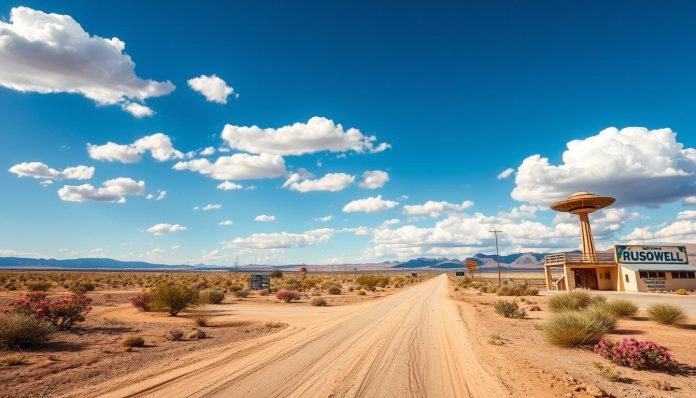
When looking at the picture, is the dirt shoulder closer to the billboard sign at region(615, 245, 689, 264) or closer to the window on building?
the billboard sign at region(615, 245, 689, 264)

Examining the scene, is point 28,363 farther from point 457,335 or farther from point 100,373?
point 457,335

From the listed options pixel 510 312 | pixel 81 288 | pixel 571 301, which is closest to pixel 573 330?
pixel 510 312

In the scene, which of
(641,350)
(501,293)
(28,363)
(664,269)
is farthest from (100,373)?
(664,269)

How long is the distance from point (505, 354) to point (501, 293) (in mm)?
34201

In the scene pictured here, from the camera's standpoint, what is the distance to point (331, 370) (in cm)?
997


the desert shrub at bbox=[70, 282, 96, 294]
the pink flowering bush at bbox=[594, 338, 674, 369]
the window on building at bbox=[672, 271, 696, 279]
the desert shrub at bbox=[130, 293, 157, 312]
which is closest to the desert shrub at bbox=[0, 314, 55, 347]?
the desert shrub at bbox=[130, 293, 157, 312]

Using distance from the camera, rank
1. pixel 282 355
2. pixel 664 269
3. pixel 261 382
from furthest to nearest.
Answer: pixel 664 269, pixel 282 355, pixel 261 382

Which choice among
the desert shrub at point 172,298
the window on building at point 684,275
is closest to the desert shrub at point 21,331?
the desert shrub at point 172,298

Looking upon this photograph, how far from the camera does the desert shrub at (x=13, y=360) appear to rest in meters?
10.5

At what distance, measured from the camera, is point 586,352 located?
1293 centimetres

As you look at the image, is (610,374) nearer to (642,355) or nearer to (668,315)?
(642,355)

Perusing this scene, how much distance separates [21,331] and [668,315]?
27.1m

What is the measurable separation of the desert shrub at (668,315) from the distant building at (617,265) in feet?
85.2

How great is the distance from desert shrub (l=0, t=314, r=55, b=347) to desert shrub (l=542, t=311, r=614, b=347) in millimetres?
18317
